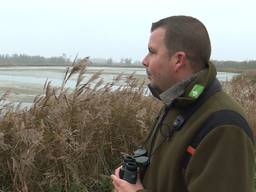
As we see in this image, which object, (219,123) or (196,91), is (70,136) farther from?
(219,123)

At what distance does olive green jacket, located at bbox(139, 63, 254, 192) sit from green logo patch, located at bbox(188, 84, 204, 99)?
15mm

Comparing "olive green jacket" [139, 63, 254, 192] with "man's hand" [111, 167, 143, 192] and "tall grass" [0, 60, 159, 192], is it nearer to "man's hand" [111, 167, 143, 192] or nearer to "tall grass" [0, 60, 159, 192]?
"man's hand" [111, 167, 143, 192]

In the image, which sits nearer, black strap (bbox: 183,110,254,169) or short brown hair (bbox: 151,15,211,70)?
black strap (bbox: 183,110,254,169)

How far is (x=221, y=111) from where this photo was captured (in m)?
2.22

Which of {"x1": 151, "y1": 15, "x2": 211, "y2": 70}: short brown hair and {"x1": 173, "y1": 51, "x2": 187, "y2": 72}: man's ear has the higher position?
{"x1": 151, "y1": 15, "x2": 211, "y2": 70}: short brown hair

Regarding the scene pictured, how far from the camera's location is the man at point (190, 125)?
2.13m

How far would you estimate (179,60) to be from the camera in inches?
92.9

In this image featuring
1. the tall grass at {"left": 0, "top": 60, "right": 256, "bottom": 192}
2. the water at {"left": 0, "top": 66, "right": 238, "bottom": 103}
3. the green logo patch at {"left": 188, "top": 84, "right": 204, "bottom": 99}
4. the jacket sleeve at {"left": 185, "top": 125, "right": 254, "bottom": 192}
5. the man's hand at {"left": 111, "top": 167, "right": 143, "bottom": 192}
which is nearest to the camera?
the jacket sleeve at {"left": 185, "top": 125, "right": 254, "bottom": 192}

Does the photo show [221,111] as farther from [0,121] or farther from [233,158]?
[0,121]

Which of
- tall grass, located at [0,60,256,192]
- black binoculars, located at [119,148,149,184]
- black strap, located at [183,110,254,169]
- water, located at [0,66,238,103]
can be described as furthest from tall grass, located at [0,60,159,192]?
black strap, located at [183,110,254,169]

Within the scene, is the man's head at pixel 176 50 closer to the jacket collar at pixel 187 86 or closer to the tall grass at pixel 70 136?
the jacket collar at pixel 187 86

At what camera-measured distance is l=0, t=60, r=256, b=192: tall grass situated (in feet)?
17.8

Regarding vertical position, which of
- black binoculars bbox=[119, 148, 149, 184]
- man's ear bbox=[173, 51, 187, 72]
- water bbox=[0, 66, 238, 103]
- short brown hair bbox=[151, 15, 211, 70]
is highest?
short brown hair bbox=[151, 15, 211, 70]

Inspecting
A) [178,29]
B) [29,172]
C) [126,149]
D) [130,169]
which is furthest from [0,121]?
[178,29]
